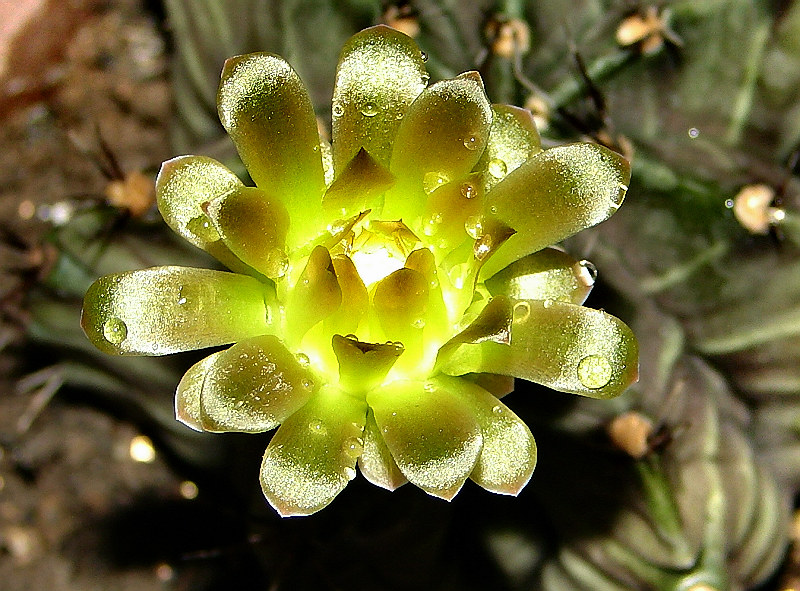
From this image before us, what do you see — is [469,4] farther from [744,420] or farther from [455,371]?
[744,420]

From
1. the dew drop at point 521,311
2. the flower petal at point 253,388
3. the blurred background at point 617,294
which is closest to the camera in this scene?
the flower petal at point 253,388

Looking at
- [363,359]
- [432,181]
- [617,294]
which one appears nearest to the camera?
[363,359]

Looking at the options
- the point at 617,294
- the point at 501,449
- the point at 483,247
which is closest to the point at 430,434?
the point at 501,449

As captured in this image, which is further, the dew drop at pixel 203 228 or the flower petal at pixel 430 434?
the dew drop at pixel 203 228

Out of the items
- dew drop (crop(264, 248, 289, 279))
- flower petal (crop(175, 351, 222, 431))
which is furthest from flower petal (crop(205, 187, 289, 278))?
flower petal (crop(175, 351, 222, 431))

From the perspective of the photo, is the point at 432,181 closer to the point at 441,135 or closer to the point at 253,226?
the point at 441,135

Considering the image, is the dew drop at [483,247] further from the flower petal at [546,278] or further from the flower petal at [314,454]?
the flower petal at [314,454]

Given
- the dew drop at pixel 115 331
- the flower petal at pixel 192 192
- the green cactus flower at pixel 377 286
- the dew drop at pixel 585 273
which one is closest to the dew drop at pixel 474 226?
the green cactus flower at pixel 377 286

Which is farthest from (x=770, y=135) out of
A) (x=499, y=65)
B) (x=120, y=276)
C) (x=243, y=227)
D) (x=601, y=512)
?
(x=120, y=276)

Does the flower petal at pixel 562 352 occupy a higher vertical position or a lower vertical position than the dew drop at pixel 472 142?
lower
